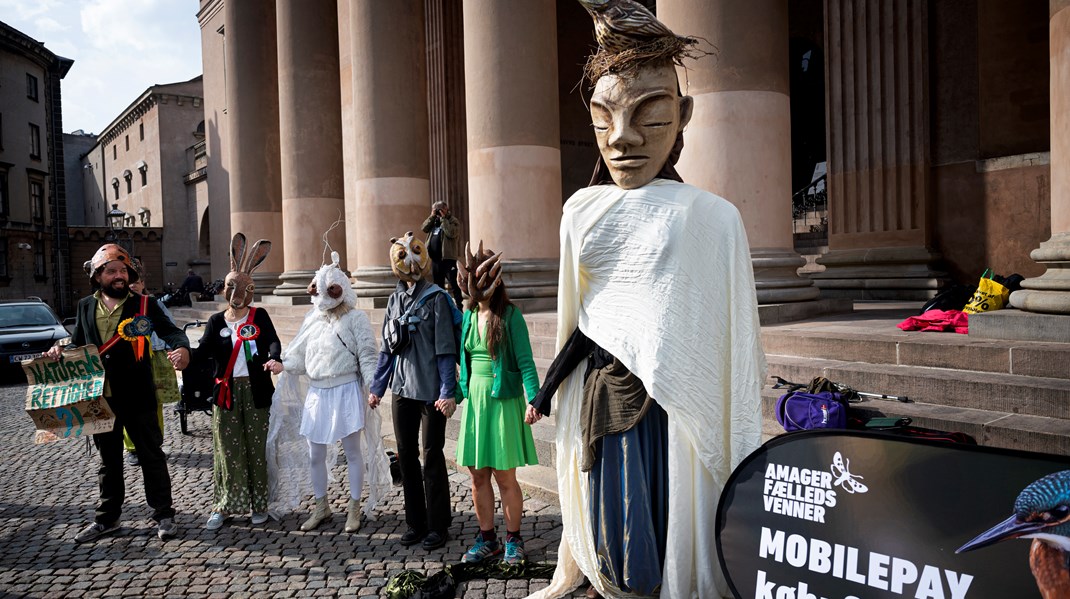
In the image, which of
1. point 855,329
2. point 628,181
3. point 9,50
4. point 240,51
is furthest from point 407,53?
point 9,50

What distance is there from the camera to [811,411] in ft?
14.6

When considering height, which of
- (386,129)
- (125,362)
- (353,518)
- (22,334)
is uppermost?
(386,129)

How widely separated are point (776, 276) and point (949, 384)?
230 centimetres

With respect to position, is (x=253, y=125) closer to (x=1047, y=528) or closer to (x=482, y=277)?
(x=482, y=277)

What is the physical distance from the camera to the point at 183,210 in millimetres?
42250

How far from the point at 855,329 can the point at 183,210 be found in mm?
43174

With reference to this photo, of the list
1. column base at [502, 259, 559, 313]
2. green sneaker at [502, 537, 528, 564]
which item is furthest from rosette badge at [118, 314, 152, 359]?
column base at [502, 259, 559, 313]

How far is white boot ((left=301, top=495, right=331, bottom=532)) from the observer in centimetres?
510

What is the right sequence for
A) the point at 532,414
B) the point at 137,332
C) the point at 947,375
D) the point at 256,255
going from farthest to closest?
the point at 256,255
the point at 137,332
the point at 947,375
the point at 532,414

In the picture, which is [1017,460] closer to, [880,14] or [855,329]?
[855,329]

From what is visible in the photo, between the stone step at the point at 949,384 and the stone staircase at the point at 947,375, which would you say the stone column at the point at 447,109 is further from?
the stone step at the point at 949,384

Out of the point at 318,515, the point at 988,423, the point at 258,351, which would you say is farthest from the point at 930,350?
the point at 258,351

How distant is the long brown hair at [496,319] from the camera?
421cm

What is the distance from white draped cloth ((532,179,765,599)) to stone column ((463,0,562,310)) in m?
5.43
